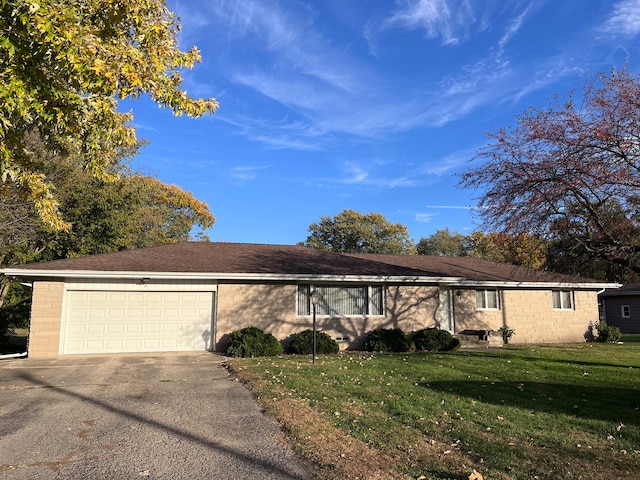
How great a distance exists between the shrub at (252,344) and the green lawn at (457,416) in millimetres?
1356

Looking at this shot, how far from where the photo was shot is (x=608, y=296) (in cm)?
3034

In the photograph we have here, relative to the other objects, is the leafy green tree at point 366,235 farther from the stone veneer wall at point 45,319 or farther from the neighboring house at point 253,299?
the stone veneer wall at point 45,319

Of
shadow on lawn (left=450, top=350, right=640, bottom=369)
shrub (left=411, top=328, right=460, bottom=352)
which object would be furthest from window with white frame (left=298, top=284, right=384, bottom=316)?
shadow on lawn (left=450, top=350, right=640, bottom=369)

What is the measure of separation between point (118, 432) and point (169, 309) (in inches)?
358

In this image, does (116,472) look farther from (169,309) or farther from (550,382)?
(169,309)

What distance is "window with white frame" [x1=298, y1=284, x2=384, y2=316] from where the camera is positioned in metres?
15.9

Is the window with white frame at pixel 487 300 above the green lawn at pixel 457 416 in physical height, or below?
above

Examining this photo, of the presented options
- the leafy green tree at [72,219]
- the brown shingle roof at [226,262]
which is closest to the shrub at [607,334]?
the brown shingle roof at [226,262]

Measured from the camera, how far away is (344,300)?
1627cm

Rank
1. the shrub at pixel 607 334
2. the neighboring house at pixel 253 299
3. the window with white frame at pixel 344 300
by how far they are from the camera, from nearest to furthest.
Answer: the neighboring house at pixel 253 299 < the window with white frame at pixel 344 300 < the shrub at pixel 607 334

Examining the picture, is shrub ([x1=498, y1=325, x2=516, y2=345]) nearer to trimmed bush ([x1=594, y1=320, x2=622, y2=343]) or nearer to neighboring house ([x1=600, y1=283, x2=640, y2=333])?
trimmed bush ([x1=594, y1=320, x2=622, y2=343])

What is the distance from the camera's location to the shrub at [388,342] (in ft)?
50.4

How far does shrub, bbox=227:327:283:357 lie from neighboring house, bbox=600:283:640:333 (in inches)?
987

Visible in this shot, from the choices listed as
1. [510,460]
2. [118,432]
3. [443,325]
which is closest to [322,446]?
[510,460]
